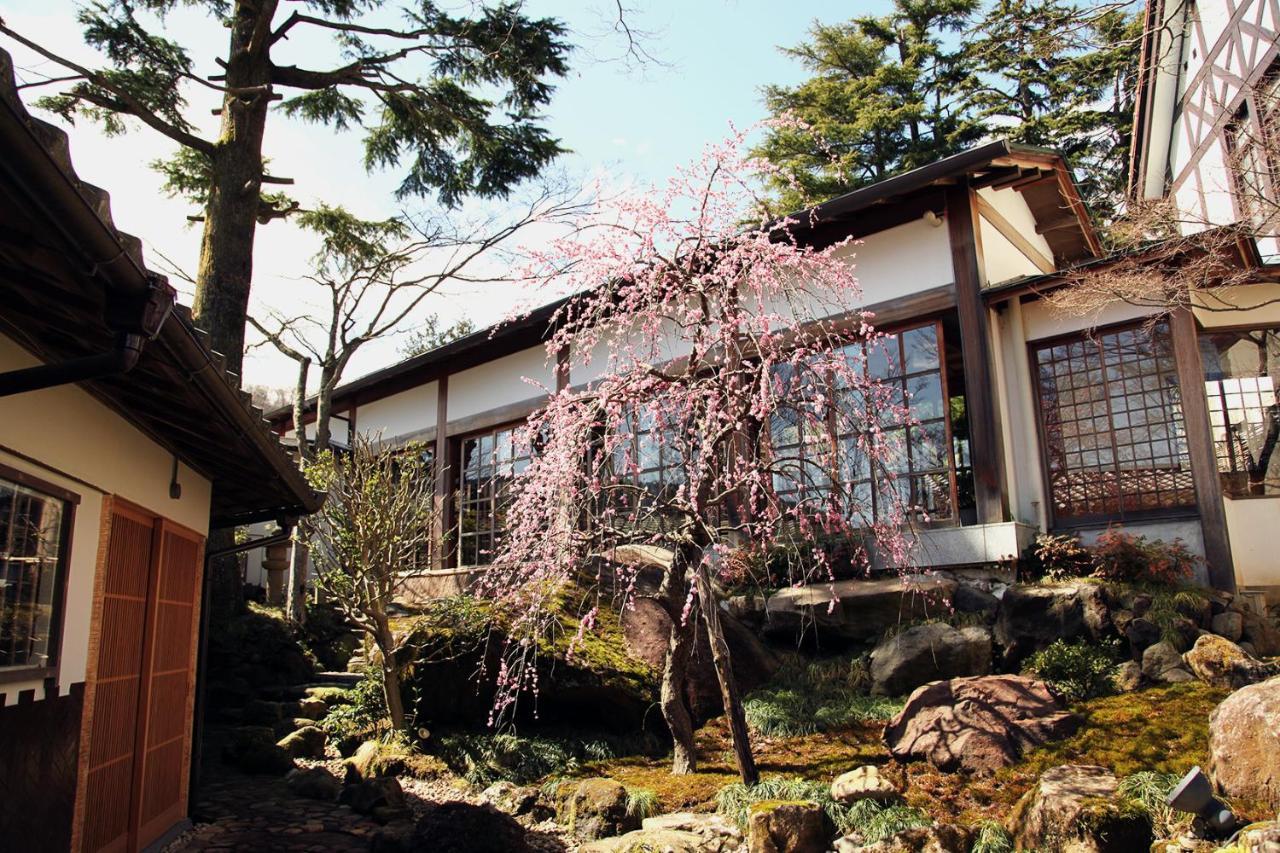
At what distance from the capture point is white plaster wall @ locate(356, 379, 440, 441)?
50.9 feet

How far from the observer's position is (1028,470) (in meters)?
9.09

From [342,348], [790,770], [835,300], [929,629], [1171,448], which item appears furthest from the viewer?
[342,348]

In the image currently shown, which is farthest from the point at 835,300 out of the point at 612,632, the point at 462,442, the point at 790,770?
the point at 462,442

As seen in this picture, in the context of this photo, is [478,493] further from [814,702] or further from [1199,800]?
[1199,800]

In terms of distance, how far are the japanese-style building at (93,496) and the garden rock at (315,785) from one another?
3.68 ft

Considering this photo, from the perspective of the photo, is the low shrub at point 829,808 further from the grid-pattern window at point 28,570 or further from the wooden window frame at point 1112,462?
the wooden window frame at point 1112,462

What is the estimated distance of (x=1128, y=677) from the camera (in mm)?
6555

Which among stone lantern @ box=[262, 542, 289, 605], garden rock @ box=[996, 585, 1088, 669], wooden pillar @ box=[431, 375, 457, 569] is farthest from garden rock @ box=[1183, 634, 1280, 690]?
stone lantern @ box=[262, 542, 289, 605]

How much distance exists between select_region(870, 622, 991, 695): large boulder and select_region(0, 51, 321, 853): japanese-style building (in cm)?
504

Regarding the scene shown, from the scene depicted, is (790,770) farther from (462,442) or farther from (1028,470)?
(462,442)

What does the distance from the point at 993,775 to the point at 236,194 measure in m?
10.8

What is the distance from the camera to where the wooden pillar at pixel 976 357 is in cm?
843

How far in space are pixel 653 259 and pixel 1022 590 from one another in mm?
4288

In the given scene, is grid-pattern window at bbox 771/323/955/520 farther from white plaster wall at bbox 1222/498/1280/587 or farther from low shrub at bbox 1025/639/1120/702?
white plaster wall at bbox 1222/498/1280/587
